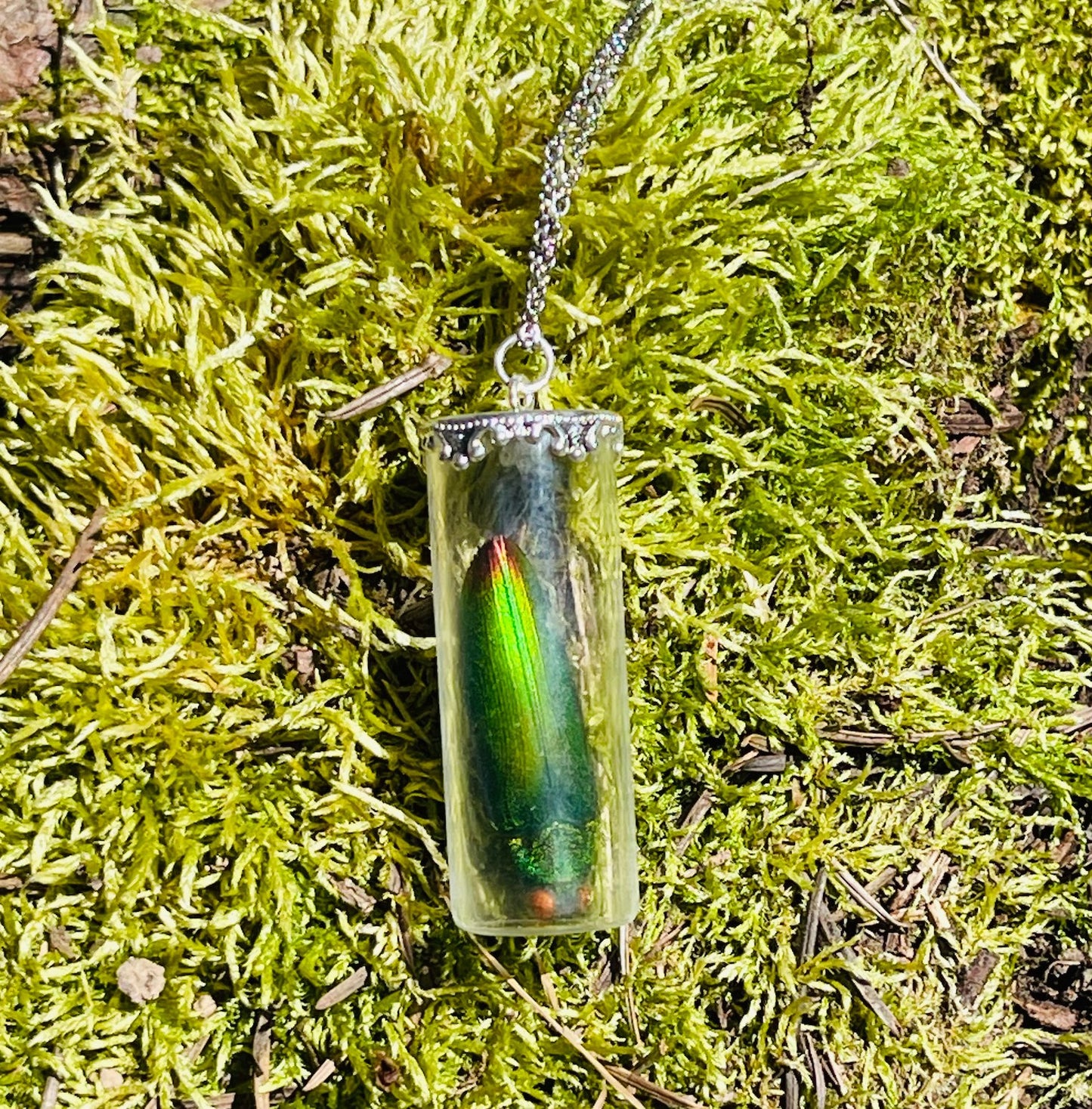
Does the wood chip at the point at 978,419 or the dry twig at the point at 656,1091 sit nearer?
the dry twig at the point at 656,1091

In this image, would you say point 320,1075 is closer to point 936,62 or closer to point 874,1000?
point 874,1000

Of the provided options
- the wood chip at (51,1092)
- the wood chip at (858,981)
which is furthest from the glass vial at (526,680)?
the wood chip at (51,1092)

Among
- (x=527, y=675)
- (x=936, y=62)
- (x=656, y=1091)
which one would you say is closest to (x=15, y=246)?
(x=527, y=675)

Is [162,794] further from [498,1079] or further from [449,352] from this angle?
[449,352]

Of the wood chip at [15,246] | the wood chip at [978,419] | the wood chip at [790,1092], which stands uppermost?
the wood chip at [15,246]

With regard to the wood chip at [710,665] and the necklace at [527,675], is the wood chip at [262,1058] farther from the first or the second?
the wood chip at [710,665]

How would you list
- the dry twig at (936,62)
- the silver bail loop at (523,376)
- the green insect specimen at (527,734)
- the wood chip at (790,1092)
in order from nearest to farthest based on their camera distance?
the green insect specimen at (527,734) → the silver bail loop at (523,376) → the wood chip at (790,1092) → the dry twig at (936,62)

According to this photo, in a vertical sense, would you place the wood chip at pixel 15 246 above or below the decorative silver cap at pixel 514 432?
above
